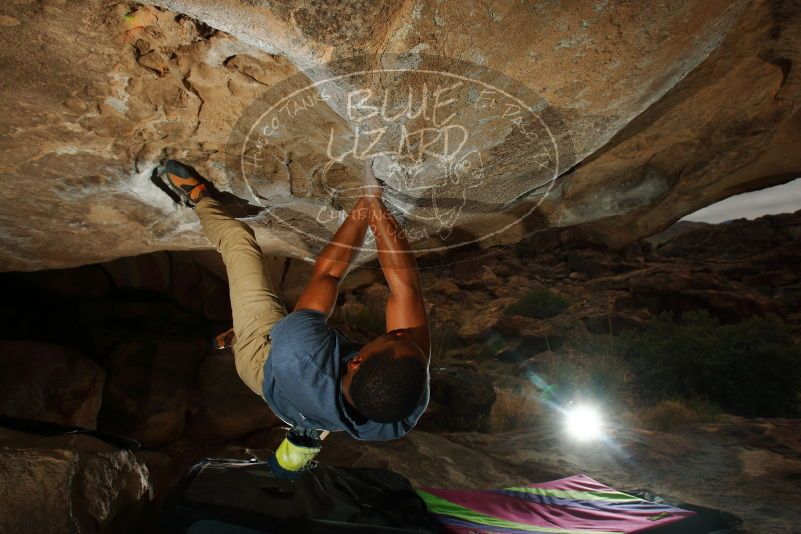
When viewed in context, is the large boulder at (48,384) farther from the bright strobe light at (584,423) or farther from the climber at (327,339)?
the bright strobe light at (584,423)

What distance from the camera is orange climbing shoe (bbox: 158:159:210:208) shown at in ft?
8.10

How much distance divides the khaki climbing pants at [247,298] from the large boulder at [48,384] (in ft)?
11.9

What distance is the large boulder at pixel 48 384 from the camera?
4.38 meters

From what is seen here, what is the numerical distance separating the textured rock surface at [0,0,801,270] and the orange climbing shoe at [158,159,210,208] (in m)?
0.07

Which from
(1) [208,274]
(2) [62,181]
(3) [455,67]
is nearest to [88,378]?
(1) [208,274]

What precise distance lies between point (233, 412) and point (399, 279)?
4.17 m

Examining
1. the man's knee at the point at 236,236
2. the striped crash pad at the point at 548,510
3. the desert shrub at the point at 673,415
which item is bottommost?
the striped crash pad at the point at 548,510

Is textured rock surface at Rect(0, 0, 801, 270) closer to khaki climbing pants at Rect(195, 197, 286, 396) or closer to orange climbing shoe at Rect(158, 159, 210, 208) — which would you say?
orange climbing shoe at Rect(158, 159, 210, 208)

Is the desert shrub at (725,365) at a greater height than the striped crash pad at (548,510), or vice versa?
the desert shrub at (725,365)

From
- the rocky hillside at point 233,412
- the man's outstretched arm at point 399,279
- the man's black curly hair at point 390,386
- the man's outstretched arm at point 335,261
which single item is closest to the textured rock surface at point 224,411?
the rocky hillside at point 233,412

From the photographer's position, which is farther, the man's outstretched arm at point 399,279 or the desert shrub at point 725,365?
the desert shrub at point 725,365

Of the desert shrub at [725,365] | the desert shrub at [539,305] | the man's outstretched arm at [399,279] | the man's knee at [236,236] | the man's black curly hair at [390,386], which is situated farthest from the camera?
the desert shrub at [539,305]

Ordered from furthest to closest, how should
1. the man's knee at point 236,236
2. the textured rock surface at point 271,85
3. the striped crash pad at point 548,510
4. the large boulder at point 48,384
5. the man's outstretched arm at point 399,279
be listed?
the large boulder at point 48,384 → the striped crash pad at point 548,510 → the man's knee at point 236,236 → the man's outstretched arm at point 399,279 → the textured rock surface at point 271,85

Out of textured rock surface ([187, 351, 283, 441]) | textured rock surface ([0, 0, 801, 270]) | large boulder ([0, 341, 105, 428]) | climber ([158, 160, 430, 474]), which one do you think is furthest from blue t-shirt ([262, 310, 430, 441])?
large boulder ([0, 341, 105, 428])
